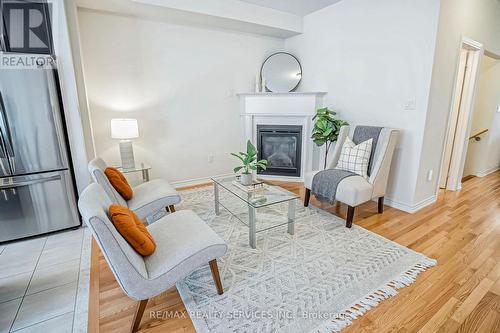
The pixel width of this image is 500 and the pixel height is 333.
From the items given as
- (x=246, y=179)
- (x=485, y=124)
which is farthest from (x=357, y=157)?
(x=485, y=124)

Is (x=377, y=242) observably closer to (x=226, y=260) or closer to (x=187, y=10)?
(x=226, y=260)

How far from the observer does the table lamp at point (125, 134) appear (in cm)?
302

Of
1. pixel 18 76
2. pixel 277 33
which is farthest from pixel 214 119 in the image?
pixel 18 76

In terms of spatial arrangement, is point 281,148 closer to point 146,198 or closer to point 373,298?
point 146,198

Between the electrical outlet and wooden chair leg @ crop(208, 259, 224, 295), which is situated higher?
the electrical outlet

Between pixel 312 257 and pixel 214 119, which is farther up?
pixel 214 119

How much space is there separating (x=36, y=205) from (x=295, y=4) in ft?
13.5

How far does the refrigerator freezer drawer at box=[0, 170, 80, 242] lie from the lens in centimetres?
226

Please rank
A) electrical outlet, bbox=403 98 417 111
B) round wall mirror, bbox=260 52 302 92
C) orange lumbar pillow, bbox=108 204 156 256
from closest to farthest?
orange lumbar pillow, bbox=108 204 156 256 < electrical outlet, bbox=403 98 417 111 < round wall mirror, bbox=260 52 302 92

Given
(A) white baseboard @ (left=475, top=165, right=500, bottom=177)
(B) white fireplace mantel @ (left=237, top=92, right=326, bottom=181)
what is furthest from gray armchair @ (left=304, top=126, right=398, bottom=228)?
(A) white baseboard @ (left=475, top=165, right=500, bottom=177)

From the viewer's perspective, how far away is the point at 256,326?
4.69 feet

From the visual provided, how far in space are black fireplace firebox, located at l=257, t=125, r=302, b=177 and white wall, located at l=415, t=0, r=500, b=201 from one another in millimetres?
1796

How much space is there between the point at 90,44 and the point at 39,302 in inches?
115

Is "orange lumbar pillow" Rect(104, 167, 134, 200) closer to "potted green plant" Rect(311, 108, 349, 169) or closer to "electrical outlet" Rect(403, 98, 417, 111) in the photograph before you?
"potted green plant" Rect(311, 108, 349, 169)
